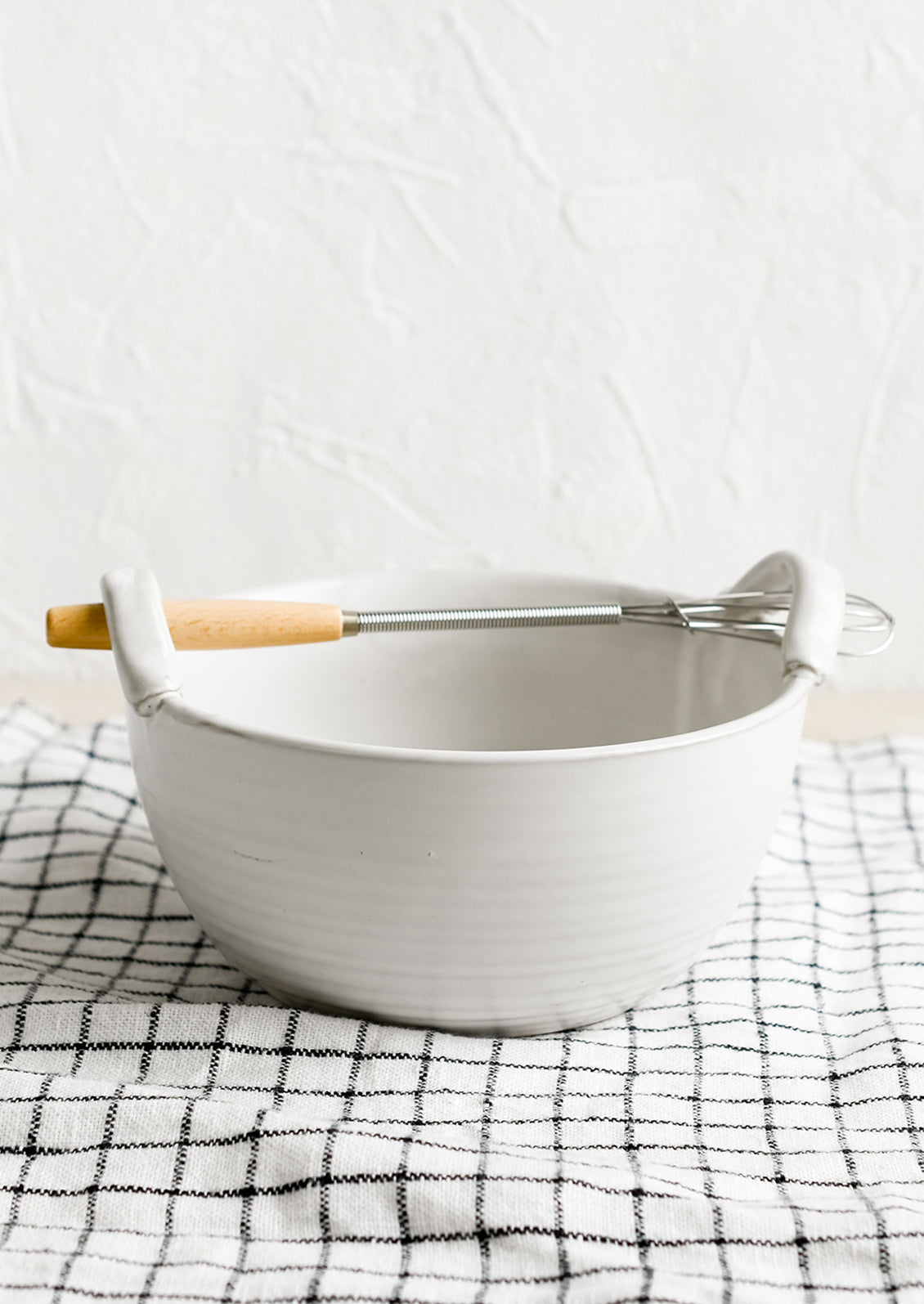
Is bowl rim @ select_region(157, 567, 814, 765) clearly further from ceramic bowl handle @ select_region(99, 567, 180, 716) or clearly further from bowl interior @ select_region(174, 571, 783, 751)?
bowl interior @ select_region(174, 571, 783, 751)

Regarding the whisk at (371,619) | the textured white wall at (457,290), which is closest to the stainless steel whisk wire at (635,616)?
the whisk at (371,619)

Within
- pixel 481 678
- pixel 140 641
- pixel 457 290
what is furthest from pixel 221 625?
pixel 457 290

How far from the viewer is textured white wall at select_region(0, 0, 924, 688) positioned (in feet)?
Result: 2.56

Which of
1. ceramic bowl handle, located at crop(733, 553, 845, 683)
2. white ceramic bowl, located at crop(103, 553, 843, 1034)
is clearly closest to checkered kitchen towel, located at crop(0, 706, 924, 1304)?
white ceramic bowl, located at crop(103, 553, 843, 1034)

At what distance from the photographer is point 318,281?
0.81 m

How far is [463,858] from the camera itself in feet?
1.21

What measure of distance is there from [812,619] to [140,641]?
24 cm

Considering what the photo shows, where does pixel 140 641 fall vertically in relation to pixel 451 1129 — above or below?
above

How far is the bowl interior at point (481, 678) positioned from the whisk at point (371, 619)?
1cm

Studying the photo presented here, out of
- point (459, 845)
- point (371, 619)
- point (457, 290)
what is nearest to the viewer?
point (459, 845)

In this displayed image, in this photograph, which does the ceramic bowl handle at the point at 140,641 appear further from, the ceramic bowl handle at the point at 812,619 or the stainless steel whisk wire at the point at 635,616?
the ceramic bowl handle at the point at 812,619

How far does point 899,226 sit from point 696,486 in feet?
0.69

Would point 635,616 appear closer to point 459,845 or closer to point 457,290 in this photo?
point 459,845

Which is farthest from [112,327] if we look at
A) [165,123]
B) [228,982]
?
[228,982]
